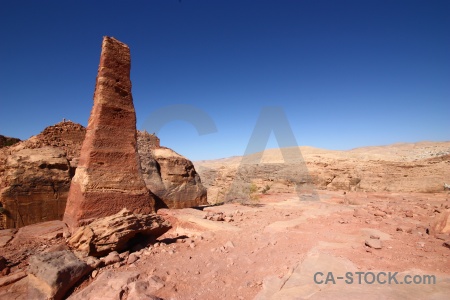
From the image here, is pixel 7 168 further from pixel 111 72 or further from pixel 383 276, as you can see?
pixel 383 276

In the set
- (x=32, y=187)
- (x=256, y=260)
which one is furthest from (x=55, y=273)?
(x=32, y=187)

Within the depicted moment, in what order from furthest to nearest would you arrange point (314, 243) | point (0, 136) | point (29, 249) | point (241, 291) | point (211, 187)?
point (211, 187)
point (0, 136)
point (29, 249)
point (314, 243)
point (241, 291)

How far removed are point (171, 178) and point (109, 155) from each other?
4.54 m

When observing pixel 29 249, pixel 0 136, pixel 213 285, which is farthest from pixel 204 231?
pixel 0 136

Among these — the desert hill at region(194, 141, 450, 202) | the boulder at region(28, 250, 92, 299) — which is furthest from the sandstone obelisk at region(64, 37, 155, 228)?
the desert hill at region(194, 141, 450, 202)

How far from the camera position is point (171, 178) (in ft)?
34.6

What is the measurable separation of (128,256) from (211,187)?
47.4 feet

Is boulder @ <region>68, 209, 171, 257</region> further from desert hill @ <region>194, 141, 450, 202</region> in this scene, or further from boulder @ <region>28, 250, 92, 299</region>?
desert hill @ <region>194, 141, 450, 202</region>

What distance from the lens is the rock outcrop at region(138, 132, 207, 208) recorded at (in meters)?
9.98

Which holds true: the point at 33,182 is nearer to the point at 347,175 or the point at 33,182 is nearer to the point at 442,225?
the point at 442,225

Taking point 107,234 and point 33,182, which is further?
point 33,182

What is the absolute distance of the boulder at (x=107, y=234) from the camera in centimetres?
420

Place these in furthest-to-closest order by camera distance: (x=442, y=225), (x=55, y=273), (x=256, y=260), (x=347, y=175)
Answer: (x=347, y=175), (x=442, y=225), (x=256, y=260), (x=55, y=273)

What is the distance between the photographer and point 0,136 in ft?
36.7
